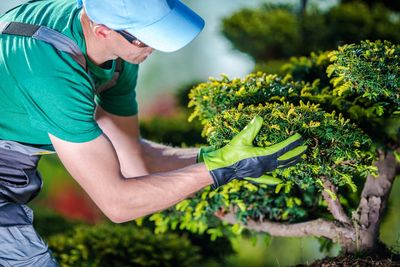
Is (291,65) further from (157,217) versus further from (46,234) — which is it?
(46,234)

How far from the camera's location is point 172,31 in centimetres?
230

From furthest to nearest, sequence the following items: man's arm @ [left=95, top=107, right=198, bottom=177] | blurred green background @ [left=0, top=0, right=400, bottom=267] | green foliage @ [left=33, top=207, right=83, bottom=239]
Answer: green foliage @ [left=33, top=207, right=83, bottom=239] → blurred green background @ [left=0, top=0, right=400, bottom=267] → man's arm @ [left=95, top=107, right=198, bottom=177]

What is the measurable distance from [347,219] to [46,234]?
2384 mm

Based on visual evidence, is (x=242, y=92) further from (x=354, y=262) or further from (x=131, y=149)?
(x=354, y=262)

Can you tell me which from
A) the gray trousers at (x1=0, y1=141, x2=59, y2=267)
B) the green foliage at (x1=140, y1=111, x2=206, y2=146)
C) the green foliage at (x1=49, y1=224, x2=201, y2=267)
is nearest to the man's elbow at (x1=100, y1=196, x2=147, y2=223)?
the gray trousers at (x1=0, y1=141, x2=59, y2=267)

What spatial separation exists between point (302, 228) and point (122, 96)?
0.95m

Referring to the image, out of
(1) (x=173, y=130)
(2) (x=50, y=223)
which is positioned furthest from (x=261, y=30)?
(2) (x=50, y=223)

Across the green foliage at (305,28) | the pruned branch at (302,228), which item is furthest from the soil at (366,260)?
the green foliage at (305,28)

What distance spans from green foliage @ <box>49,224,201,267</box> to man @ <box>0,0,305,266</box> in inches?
41.7

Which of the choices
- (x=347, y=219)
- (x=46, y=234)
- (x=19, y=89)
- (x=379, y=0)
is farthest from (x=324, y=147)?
(x=379, y=0)

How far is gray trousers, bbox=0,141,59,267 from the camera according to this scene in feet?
7.75

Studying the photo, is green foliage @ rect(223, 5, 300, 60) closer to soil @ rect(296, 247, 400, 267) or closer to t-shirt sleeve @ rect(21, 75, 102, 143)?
soil @ rect(296, 247, 400, 267)

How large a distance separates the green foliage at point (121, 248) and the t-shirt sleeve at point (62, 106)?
1.46 m

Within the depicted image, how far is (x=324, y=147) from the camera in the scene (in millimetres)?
2283
